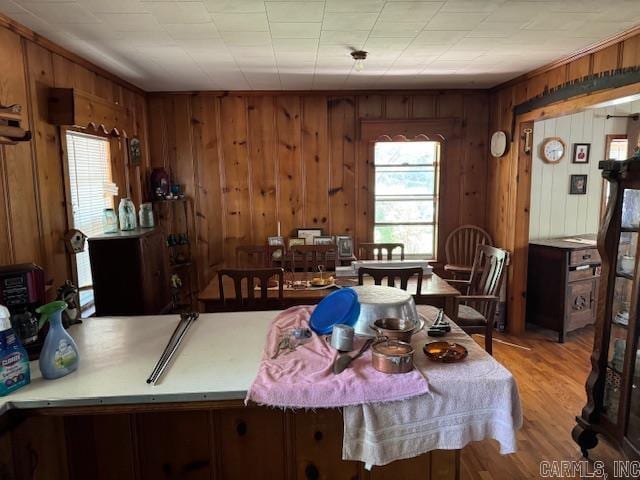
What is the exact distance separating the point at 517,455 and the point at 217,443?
1.69 meters

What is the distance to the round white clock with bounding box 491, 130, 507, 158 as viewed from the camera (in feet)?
13.7

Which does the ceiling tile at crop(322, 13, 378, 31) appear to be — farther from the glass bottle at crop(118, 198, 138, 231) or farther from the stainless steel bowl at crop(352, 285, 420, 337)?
the glass bottle at crop(118, 198, 138, 231)

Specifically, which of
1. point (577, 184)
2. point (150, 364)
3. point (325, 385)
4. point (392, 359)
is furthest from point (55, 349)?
point (577, 184)

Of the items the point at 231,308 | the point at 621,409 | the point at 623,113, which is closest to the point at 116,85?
the point at 231,308

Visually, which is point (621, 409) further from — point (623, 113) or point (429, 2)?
point (623, 113)

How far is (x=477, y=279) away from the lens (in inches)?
149

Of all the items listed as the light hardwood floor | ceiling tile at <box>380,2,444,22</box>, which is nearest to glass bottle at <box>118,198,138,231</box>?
ceiling tile at <box>380,2,444,22</box>

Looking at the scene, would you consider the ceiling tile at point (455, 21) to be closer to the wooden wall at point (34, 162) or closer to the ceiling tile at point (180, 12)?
the ceiling tile at point (180, 12)

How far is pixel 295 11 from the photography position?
2223mm

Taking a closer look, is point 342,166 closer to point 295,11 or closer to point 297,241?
point 297,241

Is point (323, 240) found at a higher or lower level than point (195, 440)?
higher

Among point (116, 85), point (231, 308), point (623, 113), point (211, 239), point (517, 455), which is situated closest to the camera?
point (517, 455)

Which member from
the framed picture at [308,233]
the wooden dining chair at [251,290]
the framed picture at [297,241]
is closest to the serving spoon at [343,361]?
the wooden dining chair at [251,290]

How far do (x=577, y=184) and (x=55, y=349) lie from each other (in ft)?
14.7
